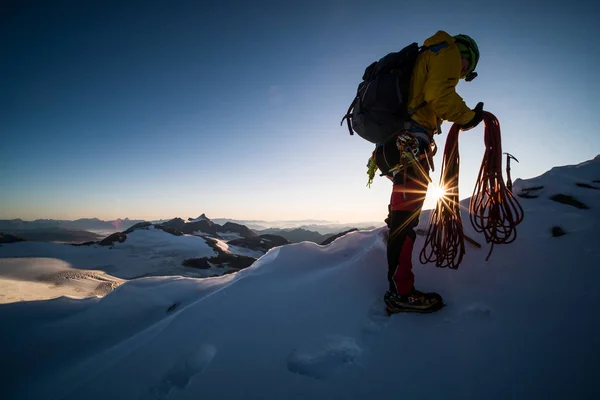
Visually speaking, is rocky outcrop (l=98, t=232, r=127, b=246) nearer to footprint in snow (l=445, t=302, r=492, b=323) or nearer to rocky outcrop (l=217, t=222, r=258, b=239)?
rocky outcrop (l=217, t=222, r=258, b=239)

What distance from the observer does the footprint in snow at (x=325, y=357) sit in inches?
69.7

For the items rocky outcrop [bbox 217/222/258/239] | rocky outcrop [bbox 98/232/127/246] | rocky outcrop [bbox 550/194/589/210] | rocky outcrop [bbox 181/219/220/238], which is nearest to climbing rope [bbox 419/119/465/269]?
rocky outcrop [bbox 550/194/589/210]

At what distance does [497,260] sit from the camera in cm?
261

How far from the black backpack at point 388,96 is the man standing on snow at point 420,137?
→ 0.27 ft

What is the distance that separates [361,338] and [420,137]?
200 centimetres

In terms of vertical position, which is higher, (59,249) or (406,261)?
(406,261)

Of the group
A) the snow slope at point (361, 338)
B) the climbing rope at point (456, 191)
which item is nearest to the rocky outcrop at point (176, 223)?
the snow slope at point (361, 338)

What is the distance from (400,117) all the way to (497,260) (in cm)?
191

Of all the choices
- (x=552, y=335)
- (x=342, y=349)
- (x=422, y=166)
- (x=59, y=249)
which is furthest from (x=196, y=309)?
(x=59, y=249)

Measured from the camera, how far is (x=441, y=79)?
2127mm

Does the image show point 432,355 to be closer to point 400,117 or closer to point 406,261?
point 406,261

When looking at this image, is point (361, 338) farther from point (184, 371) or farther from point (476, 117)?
point (476, 117)

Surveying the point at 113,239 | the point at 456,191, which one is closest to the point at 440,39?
the point at 456,191

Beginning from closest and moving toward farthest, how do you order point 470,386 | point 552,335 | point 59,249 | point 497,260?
point 470,386, point 552,335, point 497,260, point 59,249
